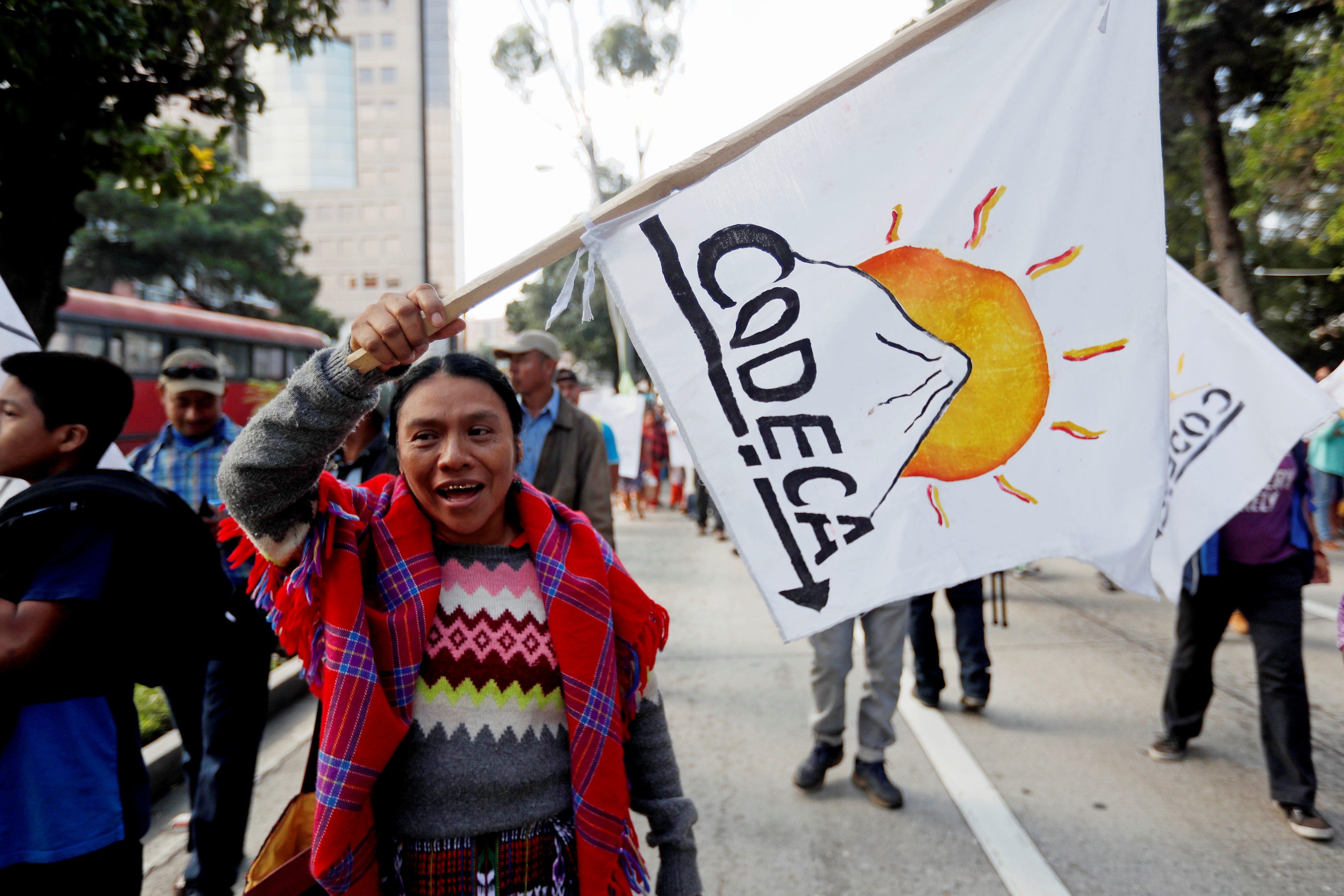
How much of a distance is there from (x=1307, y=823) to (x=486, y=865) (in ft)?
10.8

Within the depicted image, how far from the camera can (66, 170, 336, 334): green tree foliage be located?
26.8 m

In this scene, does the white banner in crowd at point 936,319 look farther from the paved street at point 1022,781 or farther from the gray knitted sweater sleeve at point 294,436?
the paved street at point 1022,781

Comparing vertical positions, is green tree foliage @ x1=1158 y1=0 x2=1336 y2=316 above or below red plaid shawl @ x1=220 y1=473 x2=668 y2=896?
above

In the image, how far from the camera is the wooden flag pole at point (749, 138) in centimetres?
153

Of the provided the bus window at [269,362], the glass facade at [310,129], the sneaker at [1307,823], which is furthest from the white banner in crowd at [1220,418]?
the glass facade at [310,129]

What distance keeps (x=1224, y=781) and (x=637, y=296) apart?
3.60m

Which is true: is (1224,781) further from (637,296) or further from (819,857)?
(637,296)

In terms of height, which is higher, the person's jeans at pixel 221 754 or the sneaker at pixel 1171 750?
the person's jeans at pixel 221 754

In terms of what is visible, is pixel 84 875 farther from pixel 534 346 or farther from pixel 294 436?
pixel 534 346

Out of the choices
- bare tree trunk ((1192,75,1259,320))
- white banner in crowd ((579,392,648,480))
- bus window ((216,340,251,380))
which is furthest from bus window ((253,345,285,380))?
bare tree trunk ((1192,75,1259,320))

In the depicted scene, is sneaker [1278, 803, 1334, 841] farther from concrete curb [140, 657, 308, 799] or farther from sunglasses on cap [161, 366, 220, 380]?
sunglasses on cap [161, 366, 220, 380]

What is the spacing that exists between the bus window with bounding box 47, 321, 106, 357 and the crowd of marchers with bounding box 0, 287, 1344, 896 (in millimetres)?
12849

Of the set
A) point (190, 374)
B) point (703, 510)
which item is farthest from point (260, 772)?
point (703, 510)

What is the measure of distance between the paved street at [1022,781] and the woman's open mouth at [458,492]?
2.07 meters
